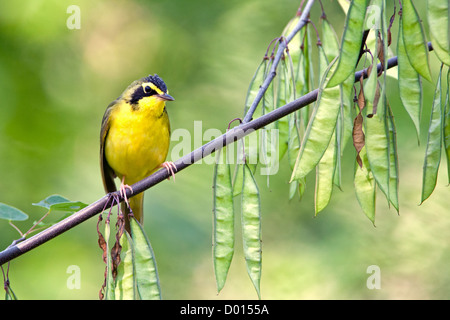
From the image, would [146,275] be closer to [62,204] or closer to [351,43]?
[62,204]

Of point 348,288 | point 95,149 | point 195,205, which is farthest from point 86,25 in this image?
Answer: point 348,288

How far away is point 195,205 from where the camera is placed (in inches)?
145

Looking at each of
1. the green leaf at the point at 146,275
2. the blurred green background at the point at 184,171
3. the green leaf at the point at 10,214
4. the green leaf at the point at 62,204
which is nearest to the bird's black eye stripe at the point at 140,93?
the blurred green background at the point at 184,171

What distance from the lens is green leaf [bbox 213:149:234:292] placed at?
5.68ft

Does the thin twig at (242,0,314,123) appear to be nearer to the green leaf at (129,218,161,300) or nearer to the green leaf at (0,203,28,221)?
the green leaf at (129,218,161,300)

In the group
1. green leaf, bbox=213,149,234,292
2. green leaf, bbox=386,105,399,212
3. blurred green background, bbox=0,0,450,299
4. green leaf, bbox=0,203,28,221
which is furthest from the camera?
blurred green background, bbox=0,0,450,299

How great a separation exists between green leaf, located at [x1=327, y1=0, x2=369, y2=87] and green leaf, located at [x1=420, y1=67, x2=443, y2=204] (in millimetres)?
263

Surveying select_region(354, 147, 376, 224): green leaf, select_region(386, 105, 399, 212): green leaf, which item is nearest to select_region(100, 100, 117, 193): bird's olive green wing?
select_region(354, 147, 376, 224): green leaf

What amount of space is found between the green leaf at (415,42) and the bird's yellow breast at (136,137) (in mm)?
2077

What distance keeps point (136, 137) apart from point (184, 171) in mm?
519

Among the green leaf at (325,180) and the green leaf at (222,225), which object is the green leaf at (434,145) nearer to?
the green leaf at (325,180)

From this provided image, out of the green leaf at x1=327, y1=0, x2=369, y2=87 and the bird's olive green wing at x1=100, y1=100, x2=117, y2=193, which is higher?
the bird's olive green wing at x1=100, y1=100, x2=117, y2=193

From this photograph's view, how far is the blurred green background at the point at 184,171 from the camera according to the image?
3.17 metres

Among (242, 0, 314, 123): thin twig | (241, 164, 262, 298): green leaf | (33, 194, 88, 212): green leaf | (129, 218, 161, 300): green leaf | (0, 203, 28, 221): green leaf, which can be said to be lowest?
(129, 218, 161, 300): green leaf
